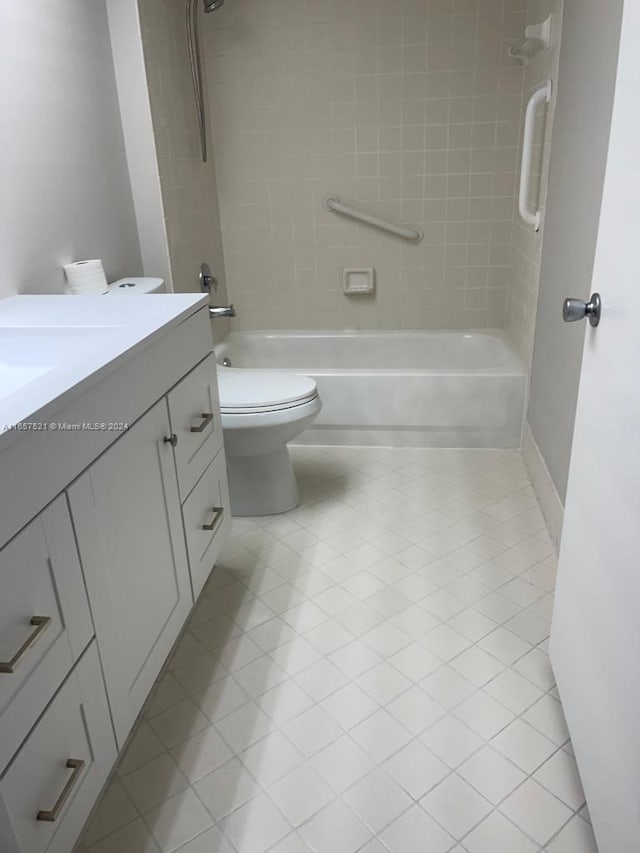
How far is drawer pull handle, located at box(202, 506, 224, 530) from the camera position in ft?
5.59

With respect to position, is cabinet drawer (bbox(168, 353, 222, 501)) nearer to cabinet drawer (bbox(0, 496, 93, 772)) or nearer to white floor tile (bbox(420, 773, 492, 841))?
cabinet drawer (bbox(0, 496, 93, 772))

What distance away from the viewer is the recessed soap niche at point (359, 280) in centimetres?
310

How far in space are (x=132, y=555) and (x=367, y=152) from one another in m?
2.28

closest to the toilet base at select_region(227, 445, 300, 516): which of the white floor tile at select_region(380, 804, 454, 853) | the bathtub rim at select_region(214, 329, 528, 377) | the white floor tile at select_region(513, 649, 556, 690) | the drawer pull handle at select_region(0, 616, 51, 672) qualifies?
the bathtub rim at select_region(214, 329, 528, 377)

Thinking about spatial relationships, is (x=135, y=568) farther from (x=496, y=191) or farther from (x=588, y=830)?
(x=496, y=191)

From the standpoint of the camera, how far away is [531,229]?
256 cm

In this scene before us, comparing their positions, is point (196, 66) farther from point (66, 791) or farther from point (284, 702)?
point (66, 791)

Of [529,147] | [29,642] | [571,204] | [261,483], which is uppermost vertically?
[529,147]

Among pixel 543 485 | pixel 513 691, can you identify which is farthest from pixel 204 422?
pixel 543 485

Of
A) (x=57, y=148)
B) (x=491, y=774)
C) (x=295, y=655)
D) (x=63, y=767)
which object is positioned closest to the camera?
(x=63, y=767)

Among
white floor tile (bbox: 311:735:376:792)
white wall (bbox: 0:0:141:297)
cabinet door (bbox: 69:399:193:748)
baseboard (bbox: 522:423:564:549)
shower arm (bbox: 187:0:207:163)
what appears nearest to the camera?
cabinet door (bbox: 69:399:193:748)

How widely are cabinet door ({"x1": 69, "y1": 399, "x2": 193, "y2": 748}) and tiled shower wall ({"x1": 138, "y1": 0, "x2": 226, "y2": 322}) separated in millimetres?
1325

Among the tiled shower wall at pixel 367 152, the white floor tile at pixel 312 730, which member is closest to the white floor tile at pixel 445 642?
the white floor tile at pixel 312 730

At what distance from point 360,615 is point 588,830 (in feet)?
2.39
